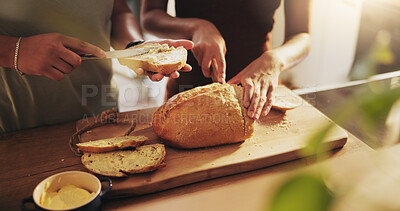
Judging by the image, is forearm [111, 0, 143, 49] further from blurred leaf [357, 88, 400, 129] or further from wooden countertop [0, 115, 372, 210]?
blurred leaf [357, 88, 400, 129]

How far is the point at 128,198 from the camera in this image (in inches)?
54.2

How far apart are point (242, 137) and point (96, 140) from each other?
0.82 m

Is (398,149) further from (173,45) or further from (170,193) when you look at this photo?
(173,45)

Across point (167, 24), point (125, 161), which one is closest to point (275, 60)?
point (167, 24)

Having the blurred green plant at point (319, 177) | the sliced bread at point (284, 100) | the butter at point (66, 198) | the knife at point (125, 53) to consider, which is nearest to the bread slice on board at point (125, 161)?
→ the butter at point (66, 198)

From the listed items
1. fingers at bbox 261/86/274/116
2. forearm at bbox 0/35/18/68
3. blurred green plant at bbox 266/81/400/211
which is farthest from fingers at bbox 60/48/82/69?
blurred green plant at bbox 266/81/400/211

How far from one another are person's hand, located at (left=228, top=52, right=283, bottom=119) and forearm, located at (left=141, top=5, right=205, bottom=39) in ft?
1.56

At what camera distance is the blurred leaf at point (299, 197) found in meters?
0.25

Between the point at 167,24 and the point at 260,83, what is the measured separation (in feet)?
2.73

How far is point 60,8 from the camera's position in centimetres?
180

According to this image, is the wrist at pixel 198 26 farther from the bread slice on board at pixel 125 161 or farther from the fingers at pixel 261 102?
the bread slice on board at pixel 125 161

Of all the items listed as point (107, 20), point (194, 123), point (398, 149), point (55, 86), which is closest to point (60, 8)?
point (107, 20)

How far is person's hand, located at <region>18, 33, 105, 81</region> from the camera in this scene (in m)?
1.48

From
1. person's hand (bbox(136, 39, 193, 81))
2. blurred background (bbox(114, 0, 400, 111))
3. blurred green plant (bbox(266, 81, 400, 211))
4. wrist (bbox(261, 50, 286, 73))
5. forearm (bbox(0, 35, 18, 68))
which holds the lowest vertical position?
blurred background (bbox(114, 0, 400, 111))
